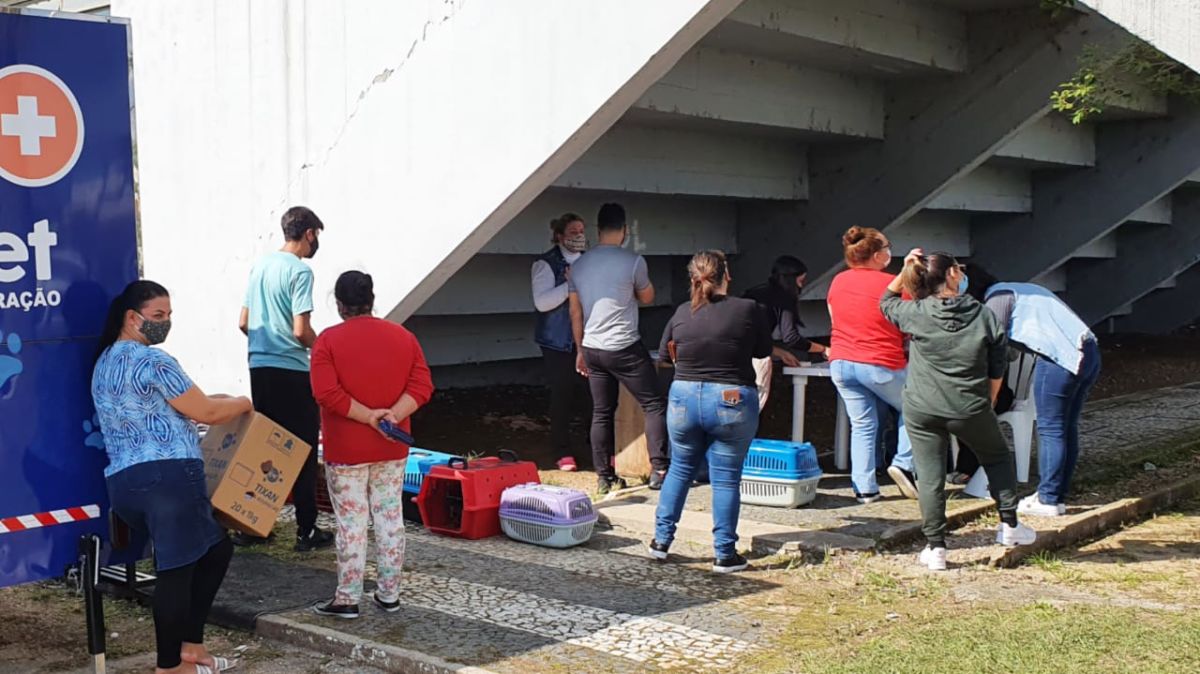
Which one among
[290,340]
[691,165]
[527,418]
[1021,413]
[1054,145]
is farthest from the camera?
[1054,145]

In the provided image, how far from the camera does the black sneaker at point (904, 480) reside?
27.2ft

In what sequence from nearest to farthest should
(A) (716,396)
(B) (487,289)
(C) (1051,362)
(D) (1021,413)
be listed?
(A) (716,396) → (C) (1051,362) → (D) (1021,413) → (B) (487,289)

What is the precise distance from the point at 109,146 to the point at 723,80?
18.8 ft

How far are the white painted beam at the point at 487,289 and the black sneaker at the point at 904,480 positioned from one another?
160 inches

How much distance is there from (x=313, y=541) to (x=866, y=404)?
3.68 meters

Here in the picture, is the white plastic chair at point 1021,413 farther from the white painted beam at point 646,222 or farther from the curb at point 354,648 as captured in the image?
the curb at point 354,648

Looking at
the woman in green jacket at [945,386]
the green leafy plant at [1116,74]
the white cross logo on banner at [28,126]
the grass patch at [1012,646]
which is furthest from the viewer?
the green leafy plant at [1116,74]

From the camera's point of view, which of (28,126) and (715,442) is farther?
(715,442)

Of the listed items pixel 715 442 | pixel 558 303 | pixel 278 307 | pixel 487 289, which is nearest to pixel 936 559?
pixel 715 442

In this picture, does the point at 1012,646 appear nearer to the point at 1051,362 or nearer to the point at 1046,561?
the point at 1046,561

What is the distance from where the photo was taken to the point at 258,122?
29.3 feet

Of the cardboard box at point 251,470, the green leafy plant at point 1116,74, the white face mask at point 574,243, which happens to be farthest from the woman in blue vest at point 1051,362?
the cardboard box at point 251,470

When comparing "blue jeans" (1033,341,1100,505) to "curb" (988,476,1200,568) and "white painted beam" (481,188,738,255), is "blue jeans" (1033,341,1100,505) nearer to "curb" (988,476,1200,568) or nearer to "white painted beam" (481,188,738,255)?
"curb" (988,476,1200,568)

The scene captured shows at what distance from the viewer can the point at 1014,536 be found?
705cm
